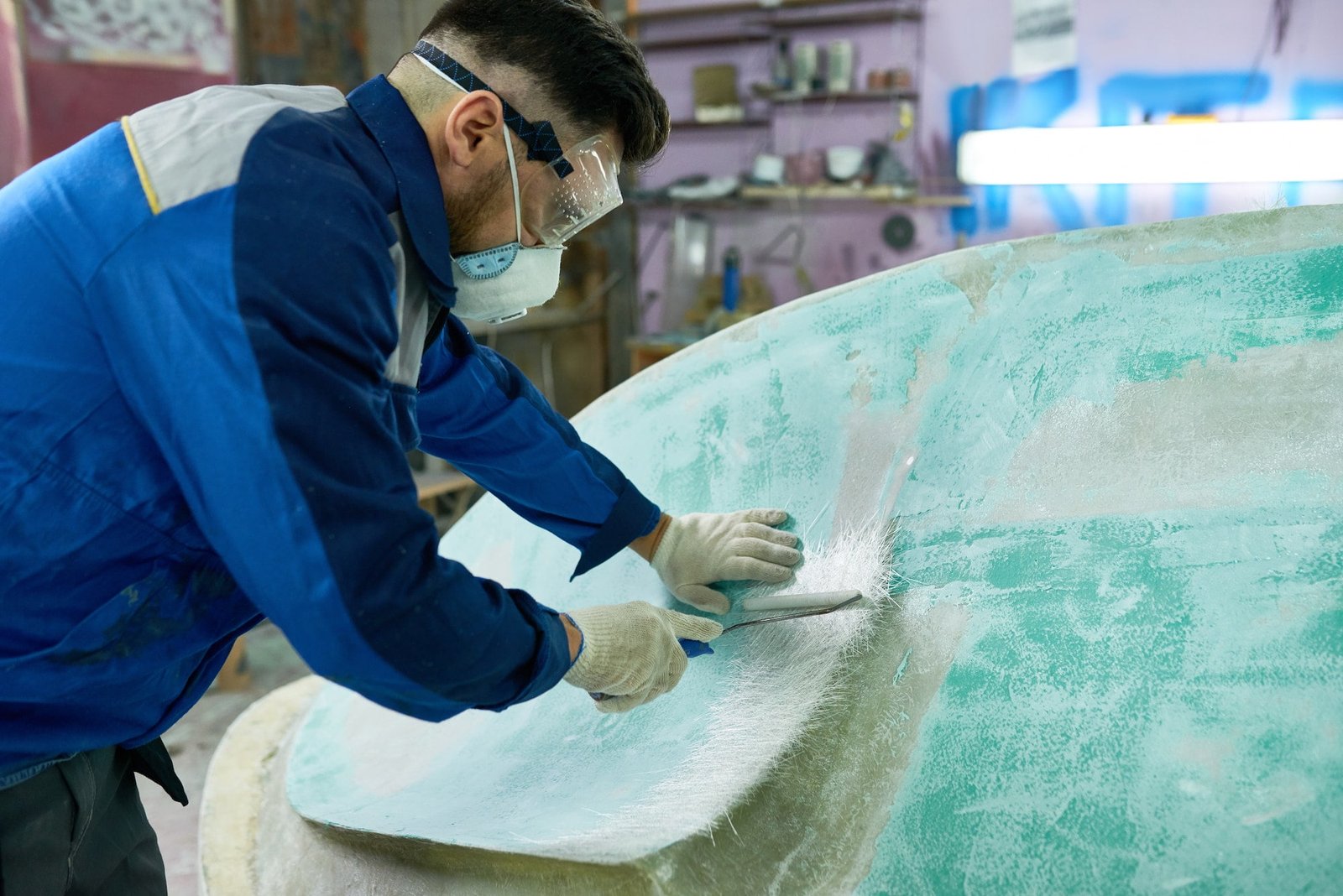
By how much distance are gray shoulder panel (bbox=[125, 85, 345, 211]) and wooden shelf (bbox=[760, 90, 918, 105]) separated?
14.5 feet

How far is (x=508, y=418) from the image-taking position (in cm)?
150

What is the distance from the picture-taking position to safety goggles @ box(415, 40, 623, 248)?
113cm

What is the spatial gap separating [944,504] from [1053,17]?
3991 millimetres

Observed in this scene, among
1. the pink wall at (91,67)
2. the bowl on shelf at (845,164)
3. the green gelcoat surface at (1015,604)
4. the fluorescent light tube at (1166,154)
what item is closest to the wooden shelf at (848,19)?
the bowl on shelf at (845,164)

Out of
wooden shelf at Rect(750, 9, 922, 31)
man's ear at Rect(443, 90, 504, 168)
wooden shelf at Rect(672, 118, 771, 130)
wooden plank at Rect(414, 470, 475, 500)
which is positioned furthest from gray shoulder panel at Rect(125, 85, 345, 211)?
wooden shelf at Rect(672, 118, 771, 130)

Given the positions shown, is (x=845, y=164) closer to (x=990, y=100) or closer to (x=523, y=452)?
(x=990, y=100)

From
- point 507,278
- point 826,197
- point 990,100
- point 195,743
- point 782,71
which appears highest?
point 507,278

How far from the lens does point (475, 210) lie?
3.81ft

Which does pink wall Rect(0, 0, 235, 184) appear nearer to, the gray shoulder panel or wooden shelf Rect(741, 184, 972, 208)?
wooden shelf Rect(741, 184, 972, 208)

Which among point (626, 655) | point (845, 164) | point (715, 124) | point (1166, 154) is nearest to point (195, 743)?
point (626, 655)

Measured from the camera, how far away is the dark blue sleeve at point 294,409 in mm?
819

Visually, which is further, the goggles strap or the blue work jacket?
the goggles strap

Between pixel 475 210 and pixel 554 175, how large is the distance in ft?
0.32

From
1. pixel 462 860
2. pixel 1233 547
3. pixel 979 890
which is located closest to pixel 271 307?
pixel 462 860
